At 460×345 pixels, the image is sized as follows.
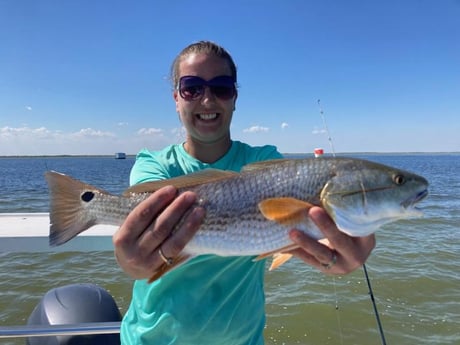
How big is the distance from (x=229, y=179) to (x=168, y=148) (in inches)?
33.1

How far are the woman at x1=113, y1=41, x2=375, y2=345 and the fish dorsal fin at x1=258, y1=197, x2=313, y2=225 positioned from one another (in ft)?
0.30

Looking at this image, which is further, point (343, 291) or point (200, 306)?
point (343, 291)

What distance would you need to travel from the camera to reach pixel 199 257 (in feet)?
8.52

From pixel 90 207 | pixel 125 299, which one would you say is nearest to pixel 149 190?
pixel 90 207

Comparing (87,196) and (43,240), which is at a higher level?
(87,196)

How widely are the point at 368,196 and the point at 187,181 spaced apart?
1230mm

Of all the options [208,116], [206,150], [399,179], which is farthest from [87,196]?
[399,179]

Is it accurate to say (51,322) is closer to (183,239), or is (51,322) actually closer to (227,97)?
(183,239)

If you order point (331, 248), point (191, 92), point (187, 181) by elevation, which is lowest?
point (331, 248)

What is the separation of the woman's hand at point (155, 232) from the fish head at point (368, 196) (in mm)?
942

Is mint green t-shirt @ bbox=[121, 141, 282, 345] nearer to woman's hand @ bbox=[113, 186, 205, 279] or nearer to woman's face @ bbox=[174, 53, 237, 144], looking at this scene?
woman's hand @ bbox=[113, 186, 205, 279]

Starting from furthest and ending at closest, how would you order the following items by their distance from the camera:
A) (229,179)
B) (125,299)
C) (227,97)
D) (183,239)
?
(125,299), (227,97), (229,179), (183,239)

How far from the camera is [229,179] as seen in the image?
99.8 inches

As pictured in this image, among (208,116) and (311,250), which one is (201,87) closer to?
(208,116)
